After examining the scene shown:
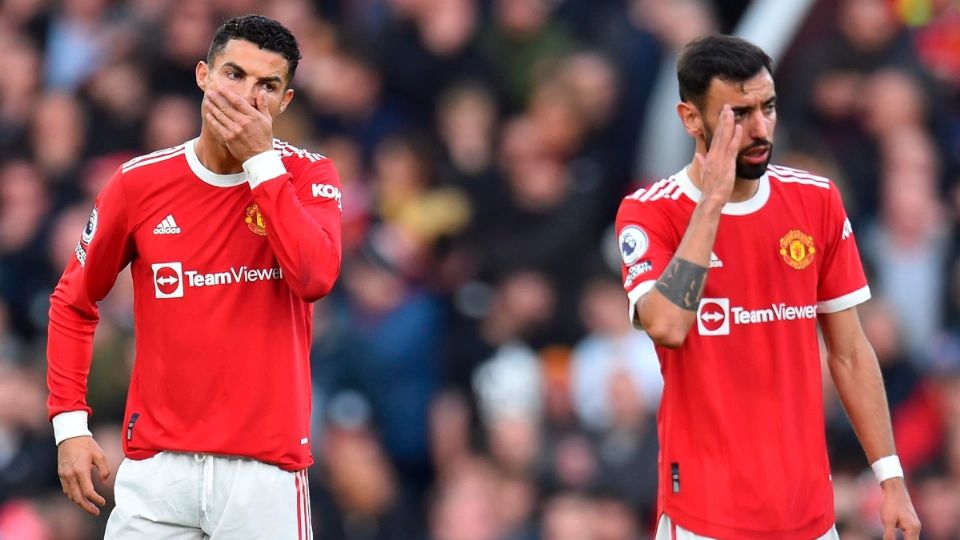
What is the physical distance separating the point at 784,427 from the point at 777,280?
469mm

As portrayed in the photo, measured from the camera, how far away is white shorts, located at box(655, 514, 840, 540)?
5.77 metres

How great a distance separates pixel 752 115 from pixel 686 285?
59 cm

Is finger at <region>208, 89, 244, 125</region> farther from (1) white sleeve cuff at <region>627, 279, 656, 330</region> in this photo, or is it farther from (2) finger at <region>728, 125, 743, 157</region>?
(2) finger at <region>728, 125, 743, 157</region>

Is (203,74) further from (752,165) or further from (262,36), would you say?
(752,165)

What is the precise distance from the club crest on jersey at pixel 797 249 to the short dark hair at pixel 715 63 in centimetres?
51

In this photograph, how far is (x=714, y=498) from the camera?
5.72 m

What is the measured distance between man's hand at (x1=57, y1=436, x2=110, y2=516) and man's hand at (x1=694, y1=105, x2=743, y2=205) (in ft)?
7.06

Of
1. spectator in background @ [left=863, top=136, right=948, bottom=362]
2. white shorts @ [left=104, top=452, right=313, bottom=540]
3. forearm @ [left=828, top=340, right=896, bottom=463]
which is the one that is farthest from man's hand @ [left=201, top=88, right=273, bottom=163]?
spectator in background @ [left=863, top=136, right=948, bottom=362]

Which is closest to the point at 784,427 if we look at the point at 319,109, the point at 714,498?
the point at 714,498

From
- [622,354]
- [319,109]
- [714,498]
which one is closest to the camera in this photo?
[714,498]

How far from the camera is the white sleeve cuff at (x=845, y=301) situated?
19.3 ft

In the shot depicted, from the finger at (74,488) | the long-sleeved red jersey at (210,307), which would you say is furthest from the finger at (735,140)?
the finger at (74,488)

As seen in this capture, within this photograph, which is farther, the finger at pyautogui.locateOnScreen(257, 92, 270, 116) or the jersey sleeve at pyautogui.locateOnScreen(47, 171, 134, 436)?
the jersey sleeve at pyautogui.locateOnScreen(47, 171, 134, 436)

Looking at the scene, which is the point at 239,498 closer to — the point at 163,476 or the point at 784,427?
the point at 163,476
